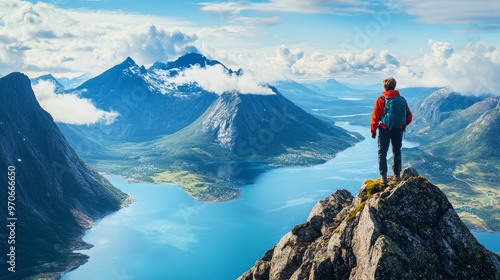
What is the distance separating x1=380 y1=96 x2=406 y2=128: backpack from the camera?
33.6 metres

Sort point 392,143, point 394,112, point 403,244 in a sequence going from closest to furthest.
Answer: point 403,244, point 394,112, point 392,143

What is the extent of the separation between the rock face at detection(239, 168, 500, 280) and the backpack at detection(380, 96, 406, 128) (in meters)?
5.04

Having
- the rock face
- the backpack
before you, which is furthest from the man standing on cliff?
the rock face

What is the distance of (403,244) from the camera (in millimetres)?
30109

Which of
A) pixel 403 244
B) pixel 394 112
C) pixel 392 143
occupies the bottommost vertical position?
pixel 403 244

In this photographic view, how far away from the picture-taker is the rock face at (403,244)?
2934cm

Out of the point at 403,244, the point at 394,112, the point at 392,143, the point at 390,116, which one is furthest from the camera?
the point at 392,143

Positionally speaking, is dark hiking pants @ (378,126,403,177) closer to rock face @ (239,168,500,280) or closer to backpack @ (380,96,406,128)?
backpack @ (380,96,406,128)

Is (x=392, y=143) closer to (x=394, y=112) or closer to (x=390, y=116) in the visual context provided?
(x=390, y=116)

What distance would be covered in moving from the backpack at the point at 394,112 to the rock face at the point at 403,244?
5.04m

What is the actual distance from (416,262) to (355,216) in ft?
20.7

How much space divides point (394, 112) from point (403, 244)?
1140 cm

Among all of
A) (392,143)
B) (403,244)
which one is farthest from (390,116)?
(403,244)

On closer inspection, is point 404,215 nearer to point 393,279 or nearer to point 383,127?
point 393,279
